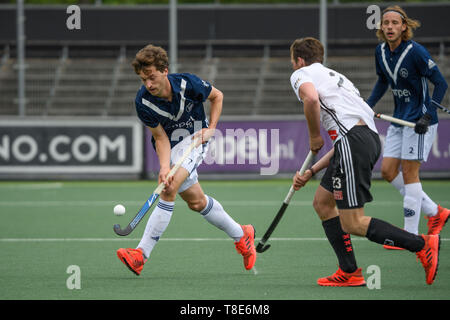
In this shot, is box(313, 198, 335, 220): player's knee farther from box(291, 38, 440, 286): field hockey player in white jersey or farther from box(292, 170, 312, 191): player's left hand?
box(292, 170, 312, 191): player's left hand

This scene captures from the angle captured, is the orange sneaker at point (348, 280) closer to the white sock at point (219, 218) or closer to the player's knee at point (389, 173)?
the white sock at point (219, 218)

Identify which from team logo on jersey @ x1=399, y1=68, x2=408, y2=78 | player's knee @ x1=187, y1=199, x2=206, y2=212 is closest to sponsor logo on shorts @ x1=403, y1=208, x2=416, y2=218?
team logo on jersey @ x1=399, y1=68, x2=408, y2=78

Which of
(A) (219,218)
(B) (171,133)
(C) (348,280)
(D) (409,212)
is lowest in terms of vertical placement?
(C) (348,280)

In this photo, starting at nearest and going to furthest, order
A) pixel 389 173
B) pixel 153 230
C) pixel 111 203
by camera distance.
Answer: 1. pixel 153 230
2. pixel 389 173
3. pixel 111 203

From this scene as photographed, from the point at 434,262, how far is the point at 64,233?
4.05m

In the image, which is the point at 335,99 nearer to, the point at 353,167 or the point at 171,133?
the point at 353,167

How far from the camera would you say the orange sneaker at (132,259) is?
554 centimetres

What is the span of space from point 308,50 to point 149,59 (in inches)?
40.5

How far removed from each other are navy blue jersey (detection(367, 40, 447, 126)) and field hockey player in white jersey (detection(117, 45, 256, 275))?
153cm

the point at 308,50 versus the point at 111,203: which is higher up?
the point at 308,50

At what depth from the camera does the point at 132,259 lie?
555 cm

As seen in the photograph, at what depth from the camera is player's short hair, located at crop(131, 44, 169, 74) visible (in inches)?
212

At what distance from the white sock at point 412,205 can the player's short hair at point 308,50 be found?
2024 mm

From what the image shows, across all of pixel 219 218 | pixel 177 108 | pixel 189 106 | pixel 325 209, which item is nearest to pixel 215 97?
pixel 189 106
